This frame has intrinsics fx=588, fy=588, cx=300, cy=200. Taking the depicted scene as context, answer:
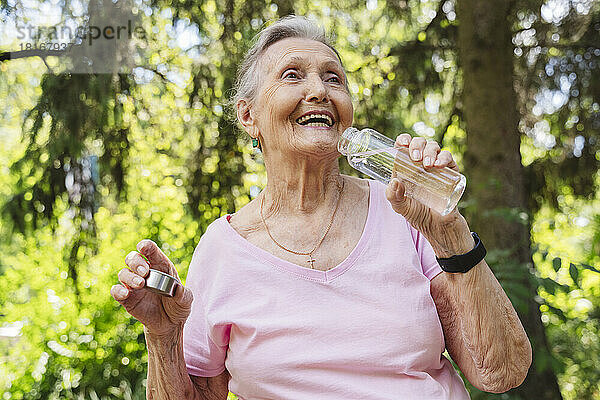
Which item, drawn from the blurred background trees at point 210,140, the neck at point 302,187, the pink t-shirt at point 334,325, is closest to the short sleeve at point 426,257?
the pink t-shirt at point 334,325

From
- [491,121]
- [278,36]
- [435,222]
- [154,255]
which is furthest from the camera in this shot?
[491,121]

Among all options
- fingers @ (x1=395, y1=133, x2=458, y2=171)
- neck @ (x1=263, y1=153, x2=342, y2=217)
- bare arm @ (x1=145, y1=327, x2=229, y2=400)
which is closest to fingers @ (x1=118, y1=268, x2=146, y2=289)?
bare arm @ (x1=145, y1=327, x2=229, y2=400)

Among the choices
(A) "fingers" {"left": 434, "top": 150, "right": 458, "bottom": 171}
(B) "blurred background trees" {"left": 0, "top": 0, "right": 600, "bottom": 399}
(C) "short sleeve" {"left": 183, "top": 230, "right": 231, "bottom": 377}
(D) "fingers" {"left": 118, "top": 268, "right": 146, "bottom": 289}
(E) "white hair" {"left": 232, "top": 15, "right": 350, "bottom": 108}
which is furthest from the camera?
(B) "blurred background trees" {"left": 0, "top": 0, "right": 600, "bottom": 399}

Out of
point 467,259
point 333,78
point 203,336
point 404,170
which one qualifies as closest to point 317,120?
point 333,78

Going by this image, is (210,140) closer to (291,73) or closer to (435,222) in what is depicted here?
(291,73)

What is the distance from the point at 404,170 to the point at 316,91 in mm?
395

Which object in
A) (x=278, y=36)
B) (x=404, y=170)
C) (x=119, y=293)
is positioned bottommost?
(x=119, y=293)

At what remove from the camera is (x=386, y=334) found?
145 centimetres

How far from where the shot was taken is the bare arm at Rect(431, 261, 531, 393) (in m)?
1.35

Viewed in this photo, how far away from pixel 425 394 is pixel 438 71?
362 cm

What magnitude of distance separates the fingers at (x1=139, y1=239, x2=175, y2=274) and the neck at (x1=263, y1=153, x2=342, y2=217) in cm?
42

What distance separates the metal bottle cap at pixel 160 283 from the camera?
4.33 ft

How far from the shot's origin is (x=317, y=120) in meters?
1.64

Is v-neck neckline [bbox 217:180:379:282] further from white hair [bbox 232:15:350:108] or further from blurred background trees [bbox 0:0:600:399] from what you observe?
blurred background trees [bbox 0:0:600:399]
